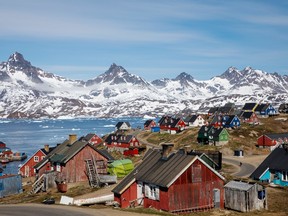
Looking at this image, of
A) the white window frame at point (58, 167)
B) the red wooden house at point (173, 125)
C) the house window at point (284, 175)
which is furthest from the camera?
the red wooden house at point (173, 125)

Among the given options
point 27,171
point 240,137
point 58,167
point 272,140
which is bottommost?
point 27,171

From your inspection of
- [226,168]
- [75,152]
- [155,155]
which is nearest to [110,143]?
[226,168]

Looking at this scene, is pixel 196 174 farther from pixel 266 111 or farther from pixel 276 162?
pixel 266 111

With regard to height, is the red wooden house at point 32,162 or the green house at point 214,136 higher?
the green house at point 214,136

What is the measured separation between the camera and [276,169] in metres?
58.8

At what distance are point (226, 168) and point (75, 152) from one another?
92.7 ft

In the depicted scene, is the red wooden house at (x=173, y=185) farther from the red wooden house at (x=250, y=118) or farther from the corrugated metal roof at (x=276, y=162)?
the red wooden house at (x=250, y=118)

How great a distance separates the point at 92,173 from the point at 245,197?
26485 mm

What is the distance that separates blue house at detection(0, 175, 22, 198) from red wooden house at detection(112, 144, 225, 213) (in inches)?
1008

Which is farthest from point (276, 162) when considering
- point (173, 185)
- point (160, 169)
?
point (173, 185)

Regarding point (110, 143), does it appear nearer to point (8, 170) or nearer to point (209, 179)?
point (8, 170)

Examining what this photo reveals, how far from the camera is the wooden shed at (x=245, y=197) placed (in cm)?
4422

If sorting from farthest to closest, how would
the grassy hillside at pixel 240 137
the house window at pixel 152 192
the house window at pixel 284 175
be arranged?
1. the grassy hillside at pixel 240 137
2. the house window at pixel 284 175
3. the house window at pixel 152 192

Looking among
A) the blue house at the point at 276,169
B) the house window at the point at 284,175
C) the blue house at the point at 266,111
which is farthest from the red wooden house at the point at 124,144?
the blue house at the point at 266,111
